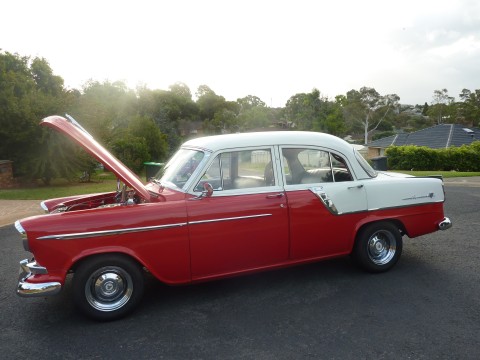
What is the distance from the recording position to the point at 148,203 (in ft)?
13.4

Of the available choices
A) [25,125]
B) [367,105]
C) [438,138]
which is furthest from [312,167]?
[367,105]

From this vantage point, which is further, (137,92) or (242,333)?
(137,92)

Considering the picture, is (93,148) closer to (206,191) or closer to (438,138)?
(206,191)

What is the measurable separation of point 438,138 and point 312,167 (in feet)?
143

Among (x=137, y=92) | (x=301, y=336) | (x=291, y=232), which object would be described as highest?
(x=137, y=92)

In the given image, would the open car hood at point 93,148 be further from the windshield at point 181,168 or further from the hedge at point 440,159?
the hedge at point 440,159

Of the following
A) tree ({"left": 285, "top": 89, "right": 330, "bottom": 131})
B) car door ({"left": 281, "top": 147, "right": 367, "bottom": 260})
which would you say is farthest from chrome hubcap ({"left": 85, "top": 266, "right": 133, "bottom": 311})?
tree ({"left": 285, "top": 89, "right": 330, "bottom": 131})

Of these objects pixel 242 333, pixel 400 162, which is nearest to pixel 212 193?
pixel 242 333

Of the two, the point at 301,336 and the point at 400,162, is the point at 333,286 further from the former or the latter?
the point at 400,162

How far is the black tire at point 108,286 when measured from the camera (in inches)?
148

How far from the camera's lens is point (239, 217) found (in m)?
4.16

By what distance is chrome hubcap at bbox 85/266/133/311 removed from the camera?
3812 mm

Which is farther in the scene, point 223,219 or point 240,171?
point 240,171

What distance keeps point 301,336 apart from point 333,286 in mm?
1265
